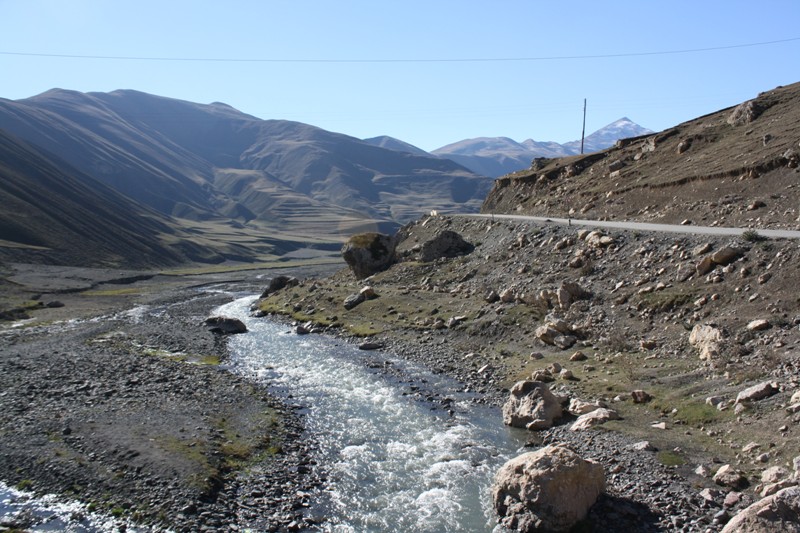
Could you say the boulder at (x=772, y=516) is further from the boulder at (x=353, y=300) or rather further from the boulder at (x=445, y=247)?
the boulder at (x=445, y=247)

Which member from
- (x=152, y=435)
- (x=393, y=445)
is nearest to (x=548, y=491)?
(x=393, y=445)

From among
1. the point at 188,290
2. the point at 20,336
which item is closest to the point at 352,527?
the point at 20,336

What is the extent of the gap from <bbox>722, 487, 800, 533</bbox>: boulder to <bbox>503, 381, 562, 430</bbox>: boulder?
11159mm

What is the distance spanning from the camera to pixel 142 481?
22.5 m

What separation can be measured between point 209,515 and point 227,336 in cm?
3863

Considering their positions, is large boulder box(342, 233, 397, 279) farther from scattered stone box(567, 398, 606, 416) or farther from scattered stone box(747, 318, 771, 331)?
scattered stone box(747, 318, 771, 331)

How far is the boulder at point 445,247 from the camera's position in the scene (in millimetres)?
69125

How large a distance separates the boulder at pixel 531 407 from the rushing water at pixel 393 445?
26.7 inches

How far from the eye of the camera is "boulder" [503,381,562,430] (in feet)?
88.7

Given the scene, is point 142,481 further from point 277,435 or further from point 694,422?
point 694,422

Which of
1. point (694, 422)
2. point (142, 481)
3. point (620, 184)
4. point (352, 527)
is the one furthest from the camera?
point (620, 184)

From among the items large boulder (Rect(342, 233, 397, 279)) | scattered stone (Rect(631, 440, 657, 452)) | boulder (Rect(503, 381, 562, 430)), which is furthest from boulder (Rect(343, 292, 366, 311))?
scattered stone (Rect(631, 440, 657, 452))

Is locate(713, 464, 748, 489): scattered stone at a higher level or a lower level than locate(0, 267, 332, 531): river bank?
higher

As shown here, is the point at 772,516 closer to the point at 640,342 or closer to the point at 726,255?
the point at 640,342
